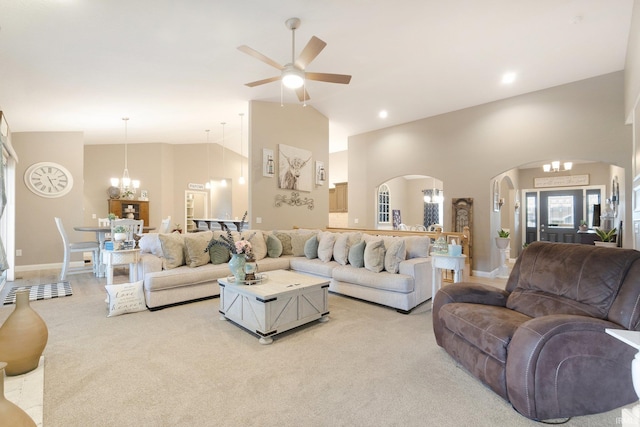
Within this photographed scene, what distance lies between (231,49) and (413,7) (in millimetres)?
2291

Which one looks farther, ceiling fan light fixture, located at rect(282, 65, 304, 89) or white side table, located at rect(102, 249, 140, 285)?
white side table, located at rect(102, 249, 140, 285)

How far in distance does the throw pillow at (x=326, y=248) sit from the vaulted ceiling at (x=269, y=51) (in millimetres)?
2745

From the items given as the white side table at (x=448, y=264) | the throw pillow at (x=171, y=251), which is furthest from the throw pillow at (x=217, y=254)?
the white side table at (x=448, y=264)

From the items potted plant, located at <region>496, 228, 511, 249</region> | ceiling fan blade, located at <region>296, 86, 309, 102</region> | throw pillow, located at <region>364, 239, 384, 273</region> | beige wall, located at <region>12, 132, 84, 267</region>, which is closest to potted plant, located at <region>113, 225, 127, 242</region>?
ceiling fan blade, located at <region>296, 86, 309, 102</region>

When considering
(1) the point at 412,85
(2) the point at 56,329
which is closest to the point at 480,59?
(1) the point at 412,85

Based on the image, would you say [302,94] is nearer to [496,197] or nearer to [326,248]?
[326,248]

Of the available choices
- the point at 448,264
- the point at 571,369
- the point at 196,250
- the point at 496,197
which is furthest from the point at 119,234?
the point at 496,197

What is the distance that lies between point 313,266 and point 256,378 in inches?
98.2

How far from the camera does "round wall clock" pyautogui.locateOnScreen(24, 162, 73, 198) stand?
6027mm

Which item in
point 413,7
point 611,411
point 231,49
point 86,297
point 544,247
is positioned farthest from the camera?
point 86,297

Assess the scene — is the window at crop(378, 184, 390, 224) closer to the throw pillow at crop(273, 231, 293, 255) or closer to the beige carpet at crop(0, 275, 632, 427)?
the throw pillow at crop(273, 231, 293, 255)

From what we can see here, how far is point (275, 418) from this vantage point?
170 centimetres

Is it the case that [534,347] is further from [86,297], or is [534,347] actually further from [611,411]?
[86,297]

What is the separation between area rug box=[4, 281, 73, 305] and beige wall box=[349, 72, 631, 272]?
6.18 m
